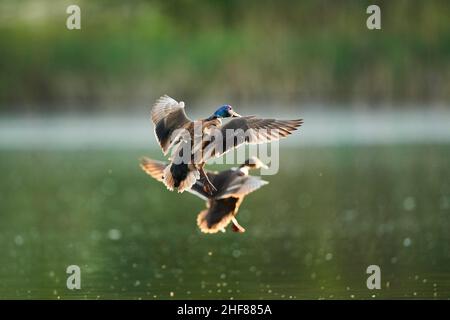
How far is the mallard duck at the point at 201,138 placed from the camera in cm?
950

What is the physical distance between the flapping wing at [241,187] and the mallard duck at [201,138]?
158 mm

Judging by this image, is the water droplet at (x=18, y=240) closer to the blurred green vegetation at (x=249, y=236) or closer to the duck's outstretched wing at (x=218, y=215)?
the blurred green vegetation at (x=249, y=236)

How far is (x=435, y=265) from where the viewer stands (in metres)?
11.3

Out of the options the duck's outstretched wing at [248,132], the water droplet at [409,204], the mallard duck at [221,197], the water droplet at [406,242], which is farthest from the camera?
the water droplet at [409,204]

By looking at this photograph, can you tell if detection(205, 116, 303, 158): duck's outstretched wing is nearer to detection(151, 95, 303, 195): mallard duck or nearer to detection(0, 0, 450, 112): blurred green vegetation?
detection(151, 95, 303, 195): mallard duck

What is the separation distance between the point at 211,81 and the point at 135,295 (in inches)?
867

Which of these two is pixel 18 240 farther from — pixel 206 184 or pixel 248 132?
pixel 248 132

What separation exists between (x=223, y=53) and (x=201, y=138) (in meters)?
24.3

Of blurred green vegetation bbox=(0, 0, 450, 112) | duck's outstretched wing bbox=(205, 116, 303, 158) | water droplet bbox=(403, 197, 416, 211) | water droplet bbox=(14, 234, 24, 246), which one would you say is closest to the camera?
duck's outstretched wing bbox=(205, 116, 303, 158)

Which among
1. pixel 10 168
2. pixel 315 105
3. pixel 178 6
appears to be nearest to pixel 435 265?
pixel 10 168

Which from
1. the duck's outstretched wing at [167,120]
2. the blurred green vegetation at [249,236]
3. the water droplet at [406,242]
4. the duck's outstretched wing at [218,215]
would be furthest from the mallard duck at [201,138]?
the water droplet at [406,242]

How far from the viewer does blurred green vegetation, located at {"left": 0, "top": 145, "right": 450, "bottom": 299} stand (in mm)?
10656

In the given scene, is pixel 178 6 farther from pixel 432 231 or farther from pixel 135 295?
pixel 135 295

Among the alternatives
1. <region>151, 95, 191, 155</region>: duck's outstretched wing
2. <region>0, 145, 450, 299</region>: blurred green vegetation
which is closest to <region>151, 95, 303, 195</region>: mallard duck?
<region>151, 95, 191, 155</region>: duck's outstretched wing
